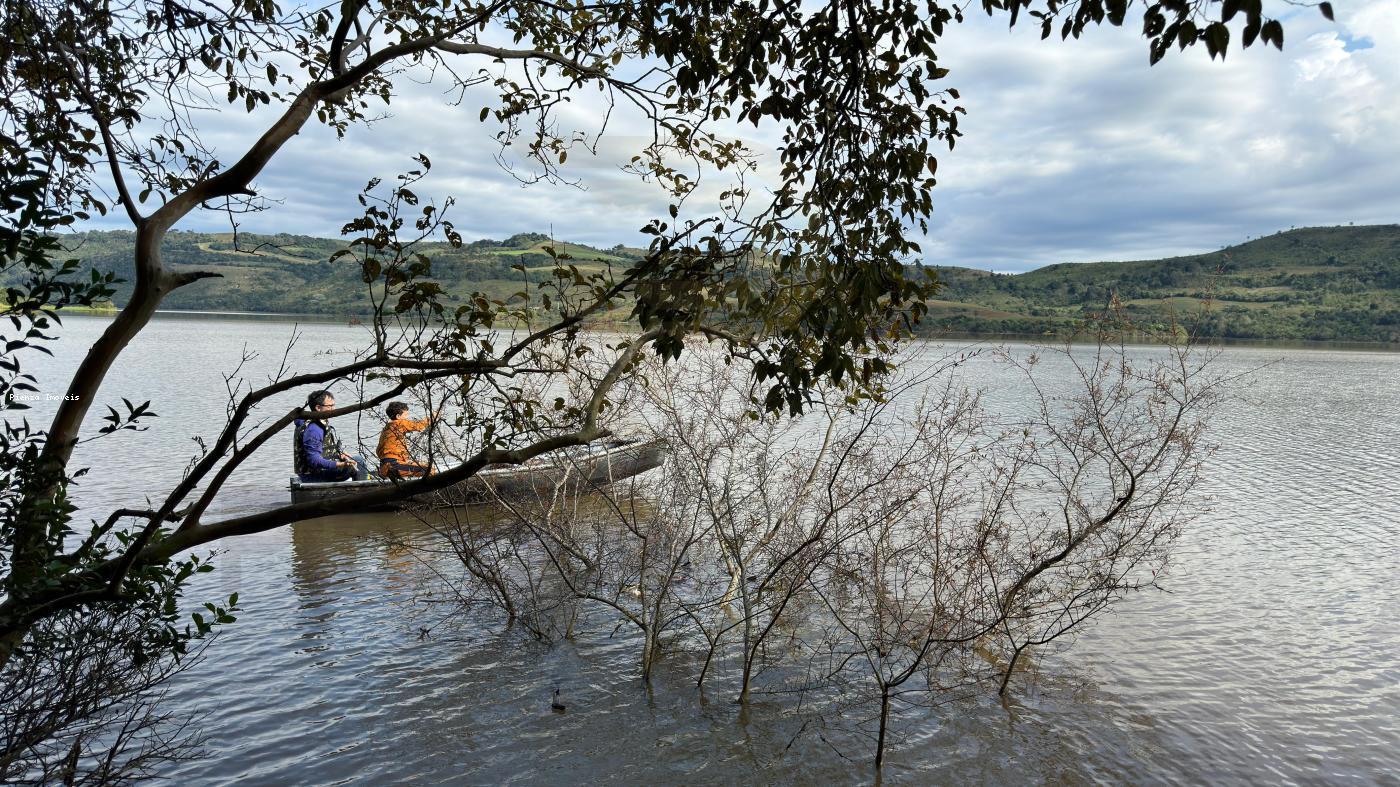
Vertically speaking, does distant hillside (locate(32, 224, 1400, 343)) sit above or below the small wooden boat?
above

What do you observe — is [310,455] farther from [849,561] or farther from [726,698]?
[849,561]

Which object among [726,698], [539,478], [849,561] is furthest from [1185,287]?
[726,698]

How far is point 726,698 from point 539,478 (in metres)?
5.63

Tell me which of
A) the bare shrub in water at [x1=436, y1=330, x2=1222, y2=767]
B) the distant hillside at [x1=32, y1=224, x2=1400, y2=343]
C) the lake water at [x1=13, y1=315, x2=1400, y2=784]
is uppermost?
the distant hillside at [x1=32, y1=224, x2=1400, y2=343]

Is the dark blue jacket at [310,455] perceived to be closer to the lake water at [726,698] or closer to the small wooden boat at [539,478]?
the small wooden boat at [539,478]

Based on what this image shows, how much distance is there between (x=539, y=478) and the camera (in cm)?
A: 1314

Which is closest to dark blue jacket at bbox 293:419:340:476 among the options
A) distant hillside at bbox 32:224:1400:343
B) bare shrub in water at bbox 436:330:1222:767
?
bare shrub in water at bbox 436:330:1222:767

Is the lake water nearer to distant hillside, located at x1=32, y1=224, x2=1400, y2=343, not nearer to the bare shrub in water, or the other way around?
the bare shrub in water

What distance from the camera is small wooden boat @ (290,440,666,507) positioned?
9.84 m

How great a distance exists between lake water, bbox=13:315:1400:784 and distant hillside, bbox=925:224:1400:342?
7488cm

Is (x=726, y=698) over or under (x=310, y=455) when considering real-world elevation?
under

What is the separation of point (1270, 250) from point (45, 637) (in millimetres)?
196825

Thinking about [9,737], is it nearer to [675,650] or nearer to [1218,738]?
[675,650]

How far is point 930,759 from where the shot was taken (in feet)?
24.3
